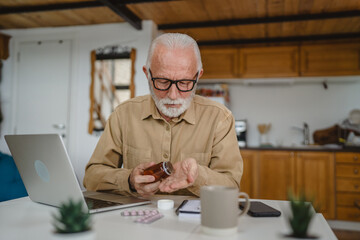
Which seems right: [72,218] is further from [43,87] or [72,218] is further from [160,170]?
[43,87]

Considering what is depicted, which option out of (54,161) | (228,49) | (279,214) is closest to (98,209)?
(54,161)

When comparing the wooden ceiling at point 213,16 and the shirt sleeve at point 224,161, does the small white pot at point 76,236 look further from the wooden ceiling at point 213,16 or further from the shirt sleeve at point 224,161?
the wooden ceiling at point 213,16

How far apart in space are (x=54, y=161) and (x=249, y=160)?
357 cm

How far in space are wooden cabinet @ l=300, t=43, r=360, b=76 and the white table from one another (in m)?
3.83

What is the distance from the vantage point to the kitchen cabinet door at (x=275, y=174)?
4098 mm

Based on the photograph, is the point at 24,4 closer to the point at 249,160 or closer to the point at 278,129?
the point at 249,160

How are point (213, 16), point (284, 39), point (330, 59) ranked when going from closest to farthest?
point (213, 16), point (330, 59), point (284, 39)

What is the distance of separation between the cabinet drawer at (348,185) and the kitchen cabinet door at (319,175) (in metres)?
0.07

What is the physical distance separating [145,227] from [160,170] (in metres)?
0.26

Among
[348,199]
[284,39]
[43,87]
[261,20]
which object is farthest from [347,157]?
[43,87]

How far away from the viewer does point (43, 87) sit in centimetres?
Answer: 436

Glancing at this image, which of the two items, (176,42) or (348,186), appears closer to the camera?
(176,42)

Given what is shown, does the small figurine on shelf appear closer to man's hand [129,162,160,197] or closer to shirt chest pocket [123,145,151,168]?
shirt chest pocket [123,145,151,168]

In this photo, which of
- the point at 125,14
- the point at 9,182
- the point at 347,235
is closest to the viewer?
the point at 9,182
